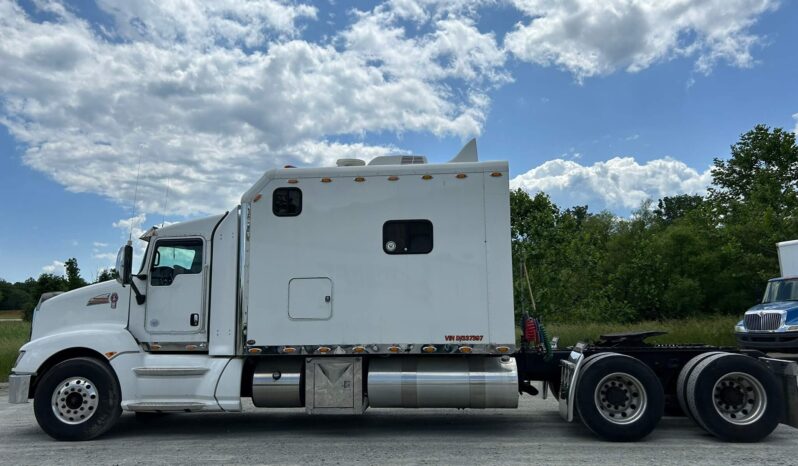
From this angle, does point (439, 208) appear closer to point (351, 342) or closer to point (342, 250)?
point (342, 250)

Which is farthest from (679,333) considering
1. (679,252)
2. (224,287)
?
(679,252)

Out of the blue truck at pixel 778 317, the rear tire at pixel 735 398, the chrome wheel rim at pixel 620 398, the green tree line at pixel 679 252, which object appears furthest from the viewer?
the green tree line at pixel 679 252

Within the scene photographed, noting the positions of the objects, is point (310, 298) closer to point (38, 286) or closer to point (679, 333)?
point (679, 333)

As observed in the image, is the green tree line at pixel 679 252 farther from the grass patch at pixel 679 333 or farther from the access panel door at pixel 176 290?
the access panel door at pixel 176 290

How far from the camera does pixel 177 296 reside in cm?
762

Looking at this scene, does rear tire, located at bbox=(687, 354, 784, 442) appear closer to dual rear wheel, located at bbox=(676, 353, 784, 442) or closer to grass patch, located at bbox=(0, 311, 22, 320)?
dual rear wheel, located at bbox=(676, 353, 784, 442)

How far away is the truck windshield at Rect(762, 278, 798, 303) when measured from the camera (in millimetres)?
15094

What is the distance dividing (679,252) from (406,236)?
116 feet

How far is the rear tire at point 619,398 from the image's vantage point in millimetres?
6770

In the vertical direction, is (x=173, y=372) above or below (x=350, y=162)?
below

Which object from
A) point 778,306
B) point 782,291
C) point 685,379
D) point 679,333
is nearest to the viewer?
point 685,379

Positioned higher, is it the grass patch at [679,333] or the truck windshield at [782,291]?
the truck windshield at [782,291]

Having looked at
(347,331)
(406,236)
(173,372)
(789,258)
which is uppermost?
(789,258)

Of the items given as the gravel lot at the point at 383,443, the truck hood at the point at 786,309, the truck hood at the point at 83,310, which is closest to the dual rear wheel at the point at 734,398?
the gravel lot at the point at 383,443
